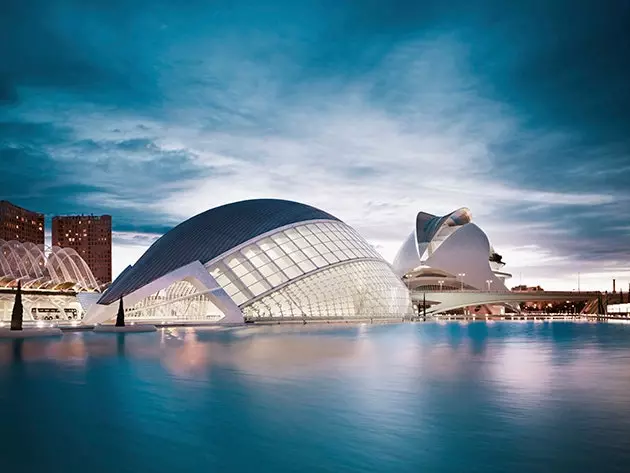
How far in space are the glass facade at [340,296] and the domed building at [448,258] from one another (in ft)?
181

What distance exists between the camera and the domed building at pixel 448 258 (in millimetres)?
114250

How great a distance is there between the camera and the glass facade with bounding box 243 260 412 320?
46.1 meters

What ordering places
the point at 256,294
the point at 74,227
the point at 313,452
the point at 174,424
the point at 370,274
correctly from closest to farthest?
the point at 313,452 → the point at 174,424 → the point at 256,294 → the point at 370,274 → the point at 74,227

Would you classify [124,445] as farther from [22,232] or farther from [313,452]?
[22,232]

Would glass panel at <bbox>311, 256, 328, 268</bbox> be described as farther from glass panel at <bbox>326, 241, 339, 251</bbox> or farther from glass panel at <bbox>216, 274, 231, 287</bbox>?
glass panel at <bbox>216, 274, 231, 287</bbox>

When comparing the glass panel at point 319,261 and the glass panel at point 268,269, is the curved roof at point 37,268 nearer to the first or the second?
the glass panel at point 268,269

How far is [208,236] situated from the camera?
48.7 m

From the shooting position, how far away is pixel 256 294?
147 ft

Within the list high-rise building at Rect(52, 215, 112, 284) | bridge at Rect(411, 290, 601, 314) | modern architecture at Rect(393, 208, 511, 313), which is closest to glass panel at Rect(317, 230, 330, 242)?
bridge at Rect(411, 290, 601, 314)

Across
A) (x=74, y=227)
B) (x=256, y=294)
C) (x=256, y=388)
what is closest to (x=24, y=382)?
(x=256, y=388)

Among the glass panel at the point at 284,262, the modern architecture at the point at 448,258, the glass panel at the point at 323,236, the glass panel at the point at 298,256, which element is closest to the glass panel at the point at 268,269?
the glass panel at the point at 284,262

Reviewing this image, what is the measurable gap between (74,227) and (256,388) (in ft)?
651

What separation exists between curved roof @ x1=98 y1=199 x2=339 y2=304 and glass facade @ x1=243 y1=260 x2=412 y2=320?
18.1 ft

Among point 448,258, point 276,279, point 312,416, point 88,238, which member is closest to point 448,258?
point 448,258
